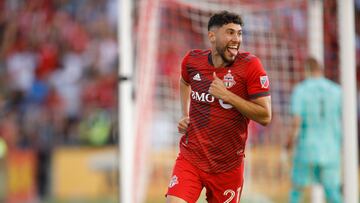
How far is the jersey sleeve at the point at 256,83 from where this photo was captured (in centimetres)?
513

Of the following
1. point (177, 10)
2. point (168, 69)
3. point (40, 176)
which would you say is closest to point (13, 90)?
point (40, 176)

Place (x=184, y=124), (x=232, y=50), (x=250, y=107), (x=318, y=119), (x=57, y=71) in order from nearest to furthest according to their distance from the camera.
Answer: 1. (x=250, y=107)
2. (x=232, y=50)
3. (x=184, y=124)
4. (x=318, y=119)
5. (x=57, y=71)

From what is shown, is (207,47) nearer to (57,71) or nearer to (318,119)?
(318,119)

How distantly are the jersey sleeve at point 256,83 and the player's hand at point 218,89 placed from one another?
17cm

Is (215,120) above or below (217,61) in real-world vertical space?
below

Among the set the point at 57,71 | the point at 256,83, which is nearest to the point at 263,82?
the point at 256,83

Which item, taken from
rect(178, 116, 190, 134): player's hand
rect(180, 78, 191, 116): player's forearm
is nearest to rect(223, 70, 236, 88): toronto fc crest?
rect(178, 116, 190, 134): player's hand

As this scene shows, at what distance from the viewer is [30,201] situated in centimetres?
1337

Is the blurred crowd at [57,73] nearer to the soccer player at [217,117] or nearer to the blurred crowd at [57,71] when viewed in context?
the blurred crowd at [57,71]

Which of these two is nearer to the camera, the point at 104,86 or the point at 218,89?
the point at 218,89

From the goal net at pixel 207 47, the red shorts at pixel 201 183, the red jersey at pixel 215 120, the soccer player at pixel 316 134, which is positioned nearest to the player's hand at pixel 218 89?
the red jersey at pixel 215 120

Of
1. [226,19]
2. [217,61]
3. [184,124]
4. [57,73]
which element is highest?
[226,19]

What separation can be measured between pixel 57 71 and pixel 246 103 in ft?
34.8

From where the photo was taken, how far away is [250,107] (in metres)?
5.07
